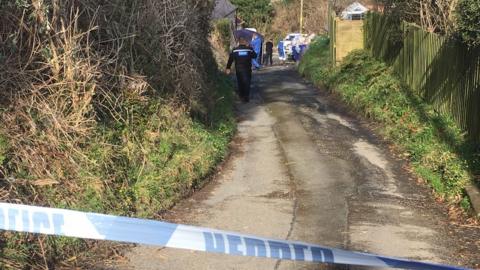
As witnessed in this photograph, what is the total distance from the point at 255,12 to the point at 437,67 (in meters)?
56.1

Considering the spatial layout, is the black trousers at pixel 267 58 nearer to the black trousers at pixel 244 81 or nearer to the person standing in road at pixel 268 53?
the person standing in road at pixel 268 53

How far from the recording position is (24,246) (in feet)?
15.4

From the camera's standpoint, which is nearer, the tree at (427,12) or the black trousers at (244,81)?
the tree at (427,12)

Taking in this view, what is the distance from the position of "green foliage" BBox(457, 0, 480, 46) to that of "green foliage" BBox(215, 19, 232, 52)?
704 inches

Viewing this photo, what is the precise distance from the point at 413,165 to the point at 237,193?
2960mm

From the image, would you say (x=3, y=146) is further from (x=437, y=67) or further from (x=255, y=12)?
(x=255, y=12)


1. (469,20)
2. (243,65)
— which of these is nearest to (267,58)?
(243,65)

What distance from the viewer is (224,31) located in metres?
27.2

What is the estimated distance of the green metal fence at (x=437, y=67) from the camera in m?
9.28

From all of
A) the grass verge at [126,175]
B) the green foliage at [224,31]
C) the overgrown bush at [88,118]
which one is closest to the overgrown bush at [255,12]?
the green foliage at [224,31]

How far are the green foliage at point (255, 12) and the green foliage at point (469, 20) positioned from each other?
5755 centimetres

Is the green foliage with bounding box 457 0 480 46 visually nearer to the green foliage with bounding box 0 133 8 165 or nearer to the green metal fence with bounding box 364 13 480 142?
the green metal fence with bounding box 364 13 480 142

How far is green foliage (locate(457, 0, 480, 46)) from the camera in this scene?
855cm

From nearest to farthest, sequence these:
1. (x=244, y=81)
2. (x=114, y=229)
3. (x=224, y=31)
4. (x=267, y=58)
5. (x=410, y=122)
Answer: (x=114, y=229)
(x=410, y=122)
(x=244, y=81)
(x=224, y=31)
(x=267, y=58)
